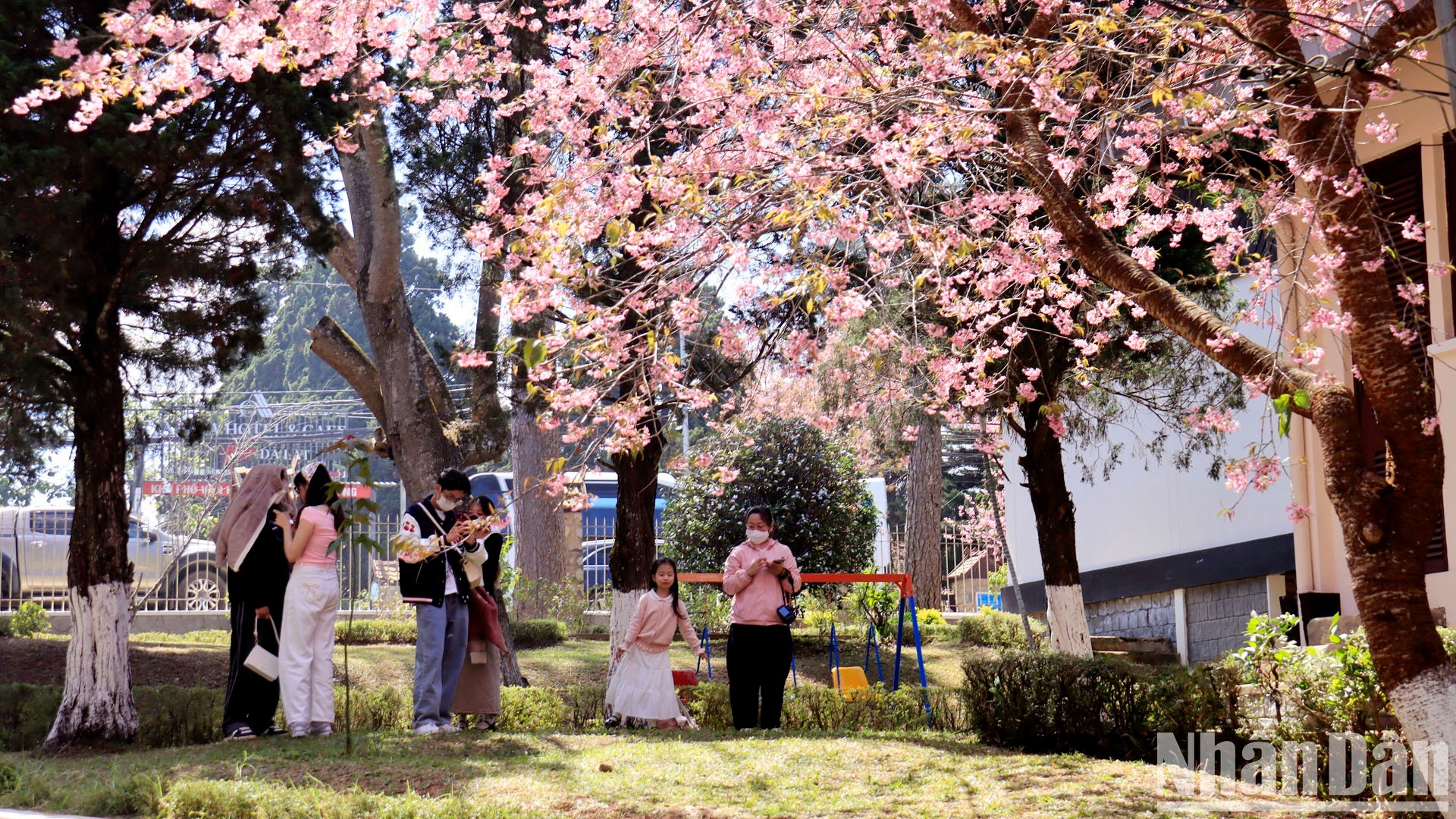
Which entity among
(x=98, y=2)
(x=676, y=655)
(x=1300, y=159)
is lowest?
(x=676, y=655)

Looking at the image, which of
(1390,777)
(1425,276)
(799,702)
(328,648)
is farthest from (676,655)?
(1390,777)

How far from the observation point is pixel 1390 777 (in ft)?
18.0

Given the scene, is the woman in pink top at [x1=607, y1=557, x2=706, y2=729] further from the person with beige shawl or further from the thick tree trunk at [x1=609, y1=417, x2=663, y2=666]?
the person with beige shawl

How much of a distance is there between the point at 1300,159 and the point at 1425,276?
457 centimetres

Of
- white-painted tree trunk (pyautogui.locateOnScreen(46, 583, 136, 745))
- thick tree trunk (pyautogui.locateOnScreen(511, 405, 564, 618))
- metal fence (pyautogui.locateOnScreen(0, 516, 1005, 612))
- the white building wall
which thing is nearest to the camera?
white-painted tree trunk (pyautogui.locateOnScreen(46, 583, 136, 745))

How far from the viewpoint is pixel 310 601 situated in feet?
26.9

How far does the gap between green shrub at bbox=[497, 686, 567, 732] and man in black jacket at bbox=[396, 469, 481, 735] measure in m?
0.99

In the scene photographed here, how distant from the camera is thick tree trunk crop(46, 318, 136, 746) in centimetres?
898

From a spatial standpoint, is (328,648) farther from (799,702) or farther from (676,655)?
(676,655)

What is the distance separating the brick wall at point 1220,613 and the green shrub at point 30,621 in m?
13.0

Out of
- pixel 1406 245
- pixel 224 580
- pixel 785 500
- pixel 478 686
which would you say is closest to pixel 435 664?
pixel 478 686

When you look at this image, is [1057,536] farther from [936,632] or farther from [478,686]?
[936,632]

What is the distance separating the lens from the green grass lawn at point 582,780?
5.54m

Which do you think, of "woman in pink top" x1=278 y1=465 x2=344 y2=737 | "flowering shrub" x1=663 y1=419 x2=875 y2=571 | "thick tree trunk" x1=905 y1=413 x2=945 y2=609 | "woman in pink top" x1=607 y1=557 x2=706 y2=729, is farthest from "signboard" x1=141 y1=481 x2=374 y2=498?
"woman in pink top" x1=607 y1=557 x2=706 y2=729
